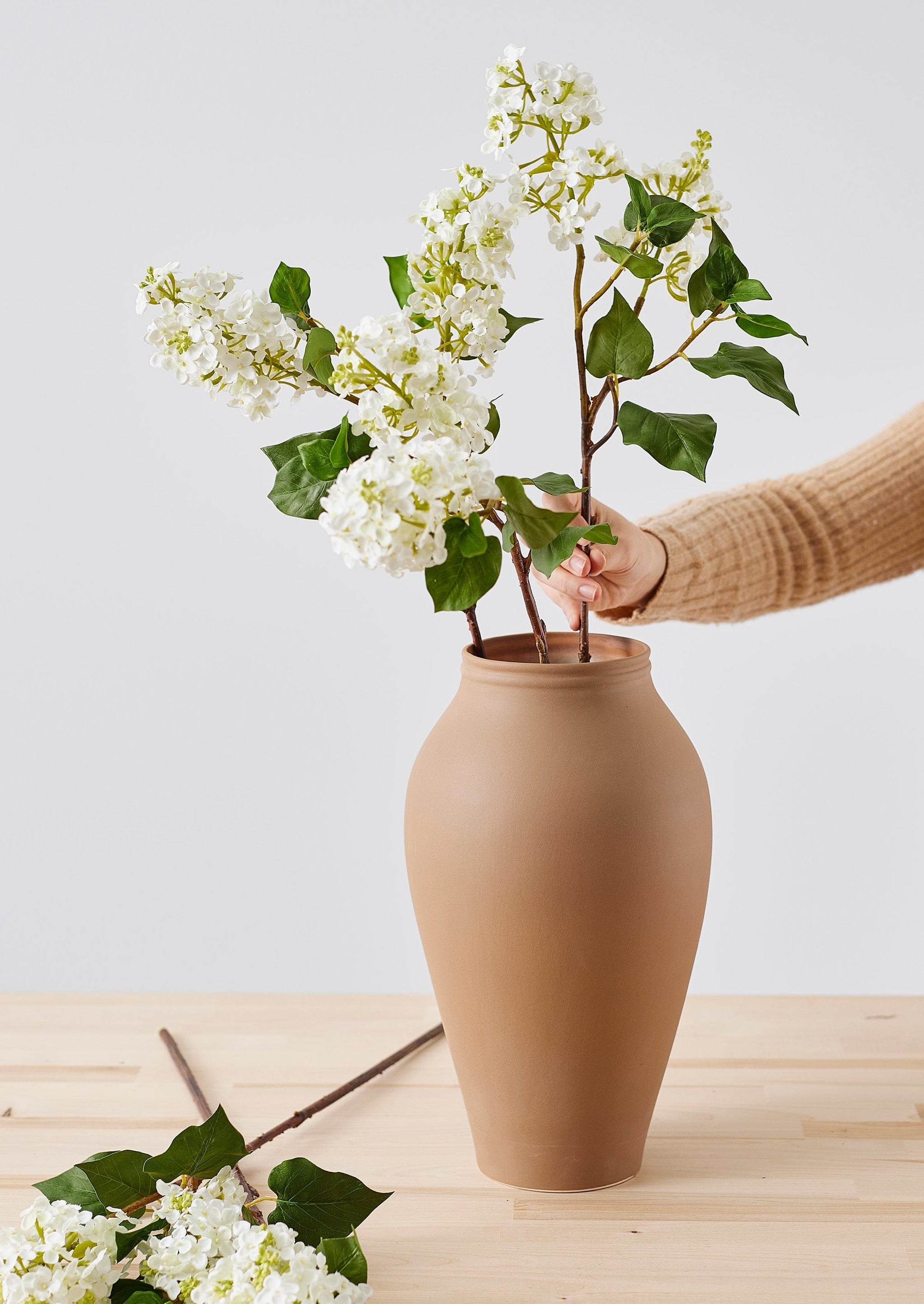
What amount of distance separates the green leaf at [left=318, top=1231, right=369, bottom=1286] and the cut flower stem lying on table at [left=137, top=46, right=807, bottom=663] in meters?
0.39

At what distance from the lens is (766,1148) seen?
3.27 ft

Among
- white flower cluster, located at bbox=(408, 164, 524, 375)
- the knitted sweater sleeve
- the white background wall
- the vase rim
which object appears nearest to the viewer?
white flower cluster, located at bbox=(408, 164, 524, 375)

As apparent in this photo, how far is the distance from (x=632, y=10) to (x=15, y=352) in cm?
126

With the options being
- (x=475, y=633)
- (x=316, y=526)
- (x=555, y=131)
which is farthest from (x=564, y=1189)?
(x=316, y=526)

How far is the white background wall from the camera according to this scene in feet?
7.11

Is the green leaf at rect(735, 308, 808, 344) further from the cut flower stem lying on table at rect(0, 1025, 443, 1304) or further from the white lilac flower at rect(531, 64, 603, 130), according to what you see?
the cut flower stem lying on table at rect(0, 1025, 443, 1304)

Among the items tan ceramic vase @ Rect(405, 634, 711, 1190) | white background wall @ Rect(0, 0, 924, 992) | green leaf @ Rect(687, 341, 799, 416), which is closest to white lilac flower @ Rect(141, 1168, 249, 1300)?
tan ceramic vase @ Rect(405, 634, 711, 1190)

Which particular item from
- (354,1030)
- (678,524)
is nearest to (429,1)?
(678,524)

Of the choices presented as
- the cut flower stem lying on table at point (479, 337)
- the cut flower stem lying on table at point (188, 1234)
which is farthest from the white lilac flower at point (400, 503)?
the cut flower stem lying on table at point (188, 1234)

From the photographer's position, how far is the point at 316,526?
2275 mm

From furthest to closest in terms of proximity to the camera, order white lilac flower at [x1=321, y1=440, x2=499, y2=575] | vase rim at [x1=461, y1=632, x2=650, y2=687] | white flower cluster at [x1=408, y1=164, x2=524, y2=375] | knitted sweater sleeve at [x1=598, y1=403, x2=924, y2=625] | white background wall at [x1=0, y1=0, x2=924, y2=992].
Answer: white background wall at [x1=0, y1=0, x2=924, y2=992] < knitted sweater sleeve at [x1=598, y1=403, x2=924, y2=625] < vase rim at [x1=461, y1=632, x2=650, y2=687] < white flower cluster at [x1=408, y1=164, x2=524, y2=375] < white lilac flower at [x1=321, y1=440, x2=499, y2=575]

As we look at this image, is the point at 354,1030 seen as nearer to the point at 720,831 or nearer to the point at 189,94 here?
the point at 720,831

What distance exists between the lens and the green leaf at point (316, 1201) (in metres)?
0.80

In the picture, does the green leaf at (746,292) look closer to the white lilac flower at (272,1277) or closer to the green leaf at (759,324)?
the green leaf at (759,324)
